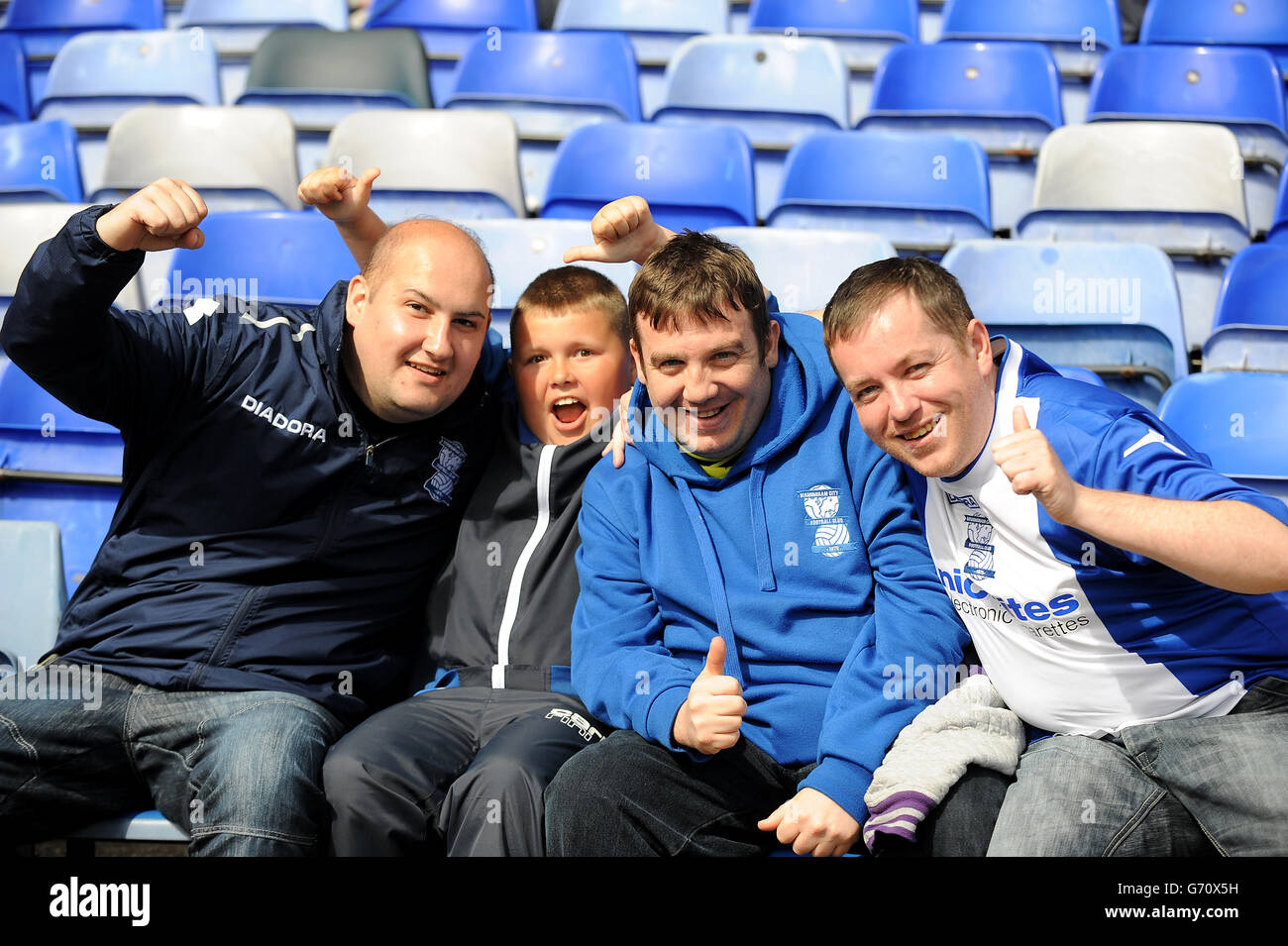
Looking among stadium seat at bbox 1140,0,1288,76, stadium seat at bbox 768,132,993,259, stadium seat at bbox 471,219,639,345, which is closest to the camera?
stadium seat at bbox 471,219,639,345

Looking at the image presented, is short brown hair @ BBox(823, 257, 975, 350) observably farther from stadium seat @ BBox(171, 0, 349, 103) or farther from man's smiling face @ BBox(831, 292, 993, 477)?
stadium seat @ BBox(171, 0, 349, 103)

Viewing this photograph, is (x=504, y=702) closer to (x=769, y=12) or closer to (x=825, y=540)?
(x=825, y=540)

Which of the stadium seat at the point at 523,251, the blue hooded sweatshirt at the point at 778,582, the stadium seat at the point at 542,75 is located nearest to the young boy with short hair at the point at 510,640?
the blue hooded sweatshirt at the point at 778,582

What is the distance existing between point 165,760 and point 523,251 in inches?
62.8

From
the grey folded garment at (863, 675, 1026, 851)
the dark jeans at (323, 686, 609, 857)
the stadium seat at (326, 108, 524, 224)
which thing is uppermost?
the stadium seat at (326, 108, 524, 224)

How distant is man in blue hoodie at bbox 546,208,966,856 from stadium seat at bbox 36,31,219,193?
144 inches

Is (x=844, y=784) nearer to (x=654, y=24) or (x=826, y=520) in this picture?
(x=826, y=520)

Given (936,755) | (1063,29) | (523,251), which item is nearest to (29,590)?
(523,251)

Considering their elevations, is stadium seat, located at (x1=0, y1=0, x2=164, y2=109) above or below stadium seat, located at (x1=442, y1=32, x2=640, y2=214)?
above

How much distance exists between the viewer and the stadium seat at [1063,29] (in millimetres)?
4777

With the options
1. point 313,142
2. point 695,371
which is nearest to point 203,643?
point 695,371

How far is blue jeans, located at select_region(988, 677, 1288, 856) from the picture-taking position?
1473 millimetres

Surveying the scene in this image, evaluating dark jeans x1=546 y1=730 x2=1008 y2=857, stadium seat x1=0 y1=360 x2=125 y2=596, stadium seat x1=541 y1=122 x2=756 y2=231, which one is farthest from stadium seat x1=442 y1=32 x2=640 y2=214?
dark jeans x1=546 y1=730 x2=1008 y2=857

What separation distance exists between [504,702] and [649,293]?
80cm
